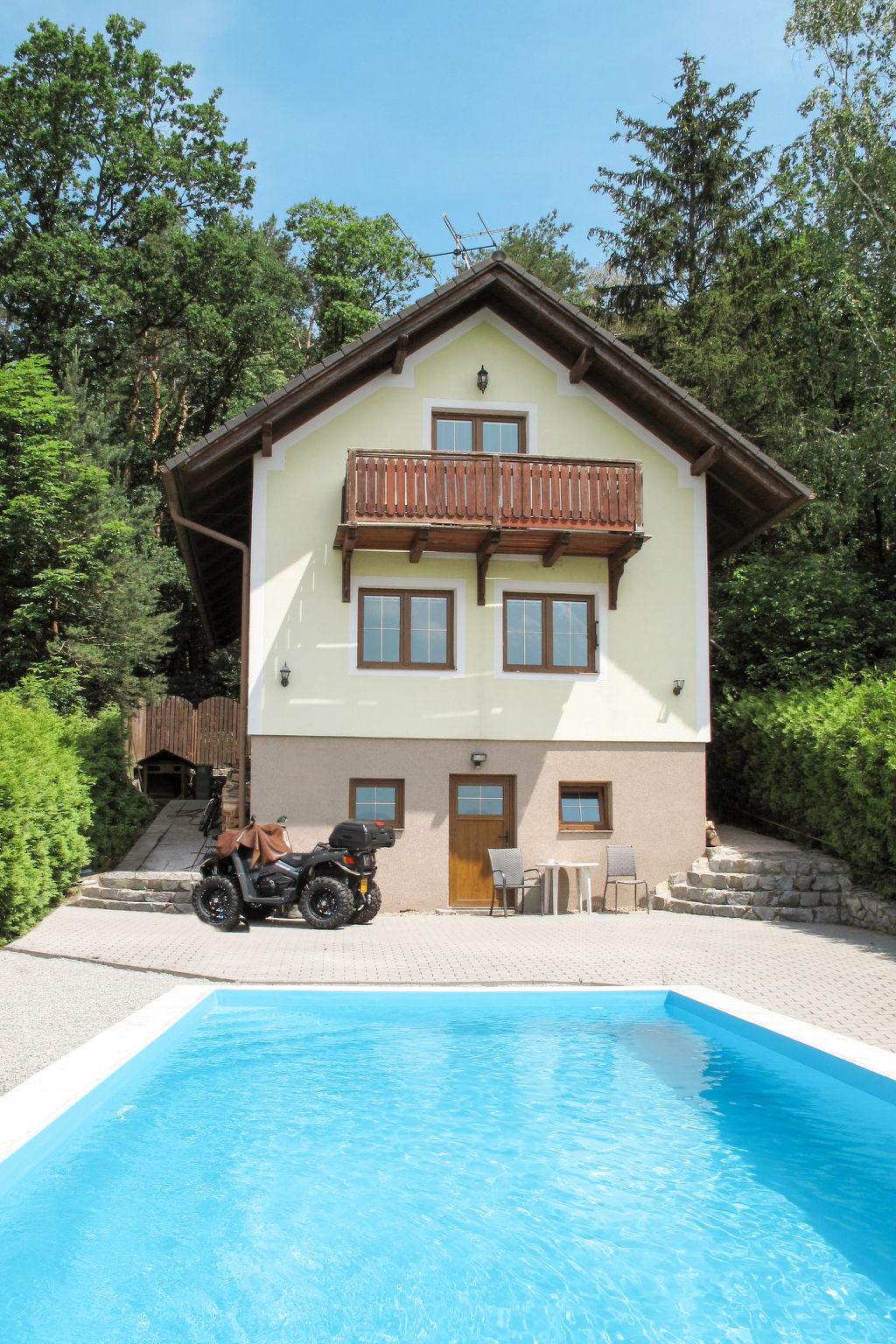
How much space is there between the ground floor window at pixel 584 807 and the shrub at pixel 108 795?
6838 millimetres

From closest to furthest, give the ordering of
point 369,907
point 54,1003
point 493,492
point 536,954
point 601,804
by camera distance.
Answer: point 54,1003 → point 536,954 → point 369,907 → point 493,492 → point 601,804

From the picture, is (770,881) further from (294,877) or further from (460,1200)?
(460,1200)

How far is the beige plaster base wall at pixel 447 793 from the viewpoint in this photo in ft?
51.6

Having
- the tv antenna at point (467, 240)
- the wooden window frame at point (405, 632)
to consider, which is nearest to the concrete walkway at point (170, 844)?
the wooden window frame at point (405, 632)

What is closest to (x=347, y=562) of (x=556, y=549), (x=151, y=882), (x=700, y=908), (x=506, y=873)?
(x=556, y=549)

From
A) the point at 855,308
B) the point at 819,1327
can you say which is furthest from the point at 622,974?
the point at 855,308

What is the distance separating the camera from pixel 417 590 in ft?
54.0

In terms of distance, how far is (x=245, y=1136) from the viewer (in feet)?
21.0

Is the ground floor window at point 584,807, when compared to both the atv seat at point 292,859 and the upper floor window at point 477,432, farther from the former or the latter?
the upper floor window at point 477,432

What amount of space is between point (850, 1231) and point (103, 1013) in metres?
5.48

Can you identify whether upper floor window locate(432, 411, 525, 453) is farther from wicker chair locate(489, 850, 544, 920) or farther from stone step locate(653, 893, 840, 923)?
stone step locate(653, 893, 840, 923)

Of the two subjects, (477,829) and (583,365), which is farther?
(583,365)

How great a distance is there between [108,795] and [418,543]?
618 cm

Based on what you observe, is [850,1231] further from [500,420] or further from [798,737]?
[500,420]
